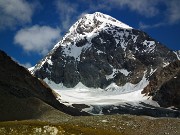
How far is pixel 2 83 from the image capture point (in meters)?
134

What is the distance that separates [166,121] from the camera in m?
71.8

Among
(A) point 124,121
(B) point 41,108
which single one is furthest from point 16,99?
(A) point 124,121

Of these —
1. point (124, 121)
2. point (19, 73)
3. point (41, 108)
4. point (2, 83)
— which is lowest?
point (124, 121)

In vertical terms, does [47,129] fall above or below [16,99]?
below

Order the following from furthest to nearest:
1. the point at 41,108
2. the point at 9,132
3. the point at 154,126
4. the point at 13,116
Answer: the point at 41,108 < the point at 13,116 < the point at 154,126 < the point at 9,132

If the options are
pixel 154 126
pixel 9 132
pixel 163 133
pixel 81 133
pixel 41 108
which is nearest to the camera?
pixel 9 132

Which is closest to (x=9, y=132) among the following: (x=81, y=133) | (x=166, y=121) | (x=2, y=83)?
(x=81, y=133)

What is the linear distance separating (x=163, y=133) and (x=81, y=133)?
74.3 feet

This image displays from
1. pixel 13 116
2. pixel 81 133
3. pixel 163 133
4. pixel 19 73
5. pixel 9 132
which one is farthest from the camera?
pixel 19 73

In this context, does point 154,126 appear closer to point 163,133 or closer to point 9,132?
point 163,133

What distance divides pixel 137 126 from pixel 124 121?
3.66 m

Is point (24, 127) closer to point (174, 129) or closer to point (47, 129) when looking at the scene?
point (47, 129)

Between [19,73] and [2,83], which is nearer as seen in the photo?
[2,83]

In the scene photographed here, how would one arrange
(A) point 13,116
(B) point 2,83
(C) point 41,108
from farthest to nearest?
(B) point 2,83
(C) point 41,108
(A) point 13,116
